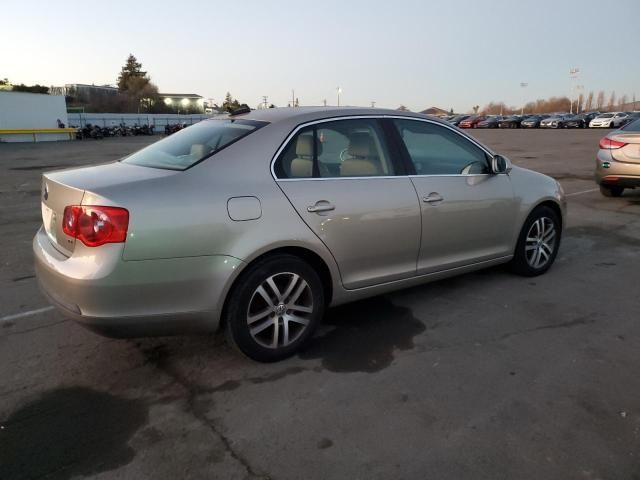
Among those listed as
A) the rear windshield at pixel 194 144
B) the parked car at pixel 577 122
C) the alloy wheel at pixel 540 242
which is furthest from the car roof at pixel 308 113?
the parked car at pixel 577 122

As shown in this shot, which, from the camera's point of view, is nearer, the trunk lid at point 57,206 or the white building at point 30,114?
the trunk lid at point 57,206

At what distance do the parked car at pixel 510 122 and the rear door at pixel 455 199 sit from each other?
58.3m

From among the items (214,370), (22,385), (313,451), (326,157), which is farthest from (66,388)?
(326,157)

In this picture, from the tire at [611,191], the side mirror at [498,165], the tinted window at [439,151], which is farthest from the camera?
the tire at [611,191]

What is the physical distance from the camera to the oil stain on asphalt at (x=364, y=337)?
335cm

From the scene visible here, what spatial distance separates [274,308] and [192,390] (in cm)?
68

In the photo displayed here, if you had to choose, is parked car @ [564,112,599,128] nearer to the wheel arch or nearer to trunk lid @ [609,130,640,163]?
trunk lid @ [609,130,640,163]

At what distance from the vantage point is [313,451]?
247cm

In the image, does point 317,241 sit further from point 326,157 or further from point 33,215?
point 33,215

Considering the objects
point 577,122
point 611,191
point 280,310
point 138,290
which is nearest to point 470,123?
point 577,122

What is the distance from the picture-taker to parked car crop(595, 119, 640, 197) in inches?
319

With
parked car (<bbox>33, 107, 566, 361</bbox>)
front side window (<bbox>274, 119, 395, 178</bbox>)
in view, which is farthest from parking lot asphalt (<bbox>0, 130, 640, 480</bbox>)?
front side window (<bbox>274, 119, 395, 178</bbox>)

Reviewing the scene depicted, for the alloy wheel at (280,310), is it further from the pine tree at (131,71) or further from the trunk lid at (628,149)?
the pine tree at (131,71)

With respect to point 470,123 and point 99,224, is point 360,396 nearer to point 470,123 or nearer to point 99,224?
point 99,224
